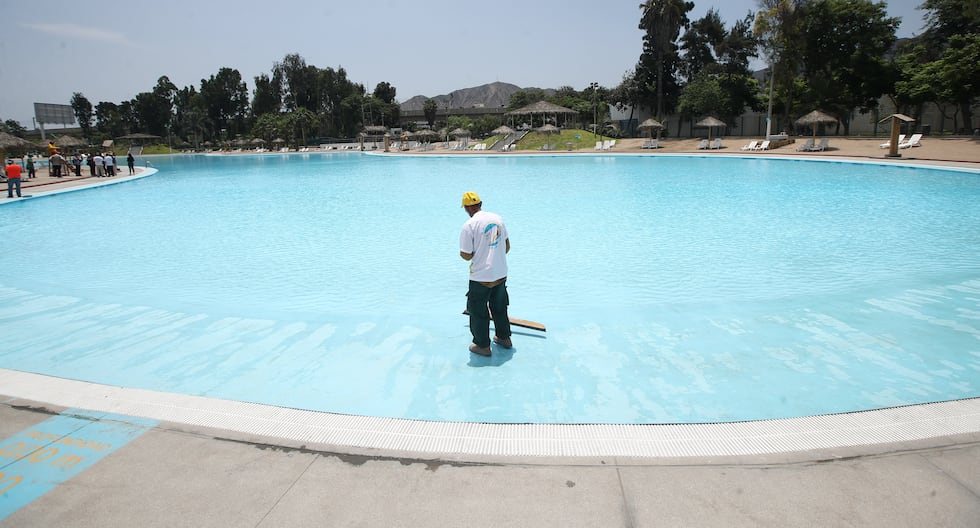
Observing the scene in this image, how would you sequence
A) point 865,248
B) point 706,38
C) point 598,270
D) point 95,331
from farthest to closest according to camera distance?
point 706,38 → point 865,248 → point 598,270 → point 95,331

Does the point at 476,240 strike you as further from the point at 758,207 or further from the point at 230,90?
the point at 230,90

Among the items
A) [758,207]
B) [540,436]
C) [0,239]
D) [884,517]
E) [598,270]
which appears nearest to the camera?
[884,517]

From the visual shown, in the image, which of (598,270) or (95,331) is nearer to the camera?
(95,331)

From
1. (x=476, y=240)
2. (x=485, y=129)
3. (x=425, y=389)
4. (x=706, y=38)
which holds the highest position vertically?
(x=706, y=38)

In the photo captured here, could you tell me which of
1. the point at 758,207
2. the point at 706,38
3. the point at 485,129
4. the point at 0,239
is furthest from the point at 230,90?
the point at 758,207

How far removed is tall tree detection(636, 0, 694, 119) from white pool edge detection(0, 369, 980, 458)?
48.9 meters

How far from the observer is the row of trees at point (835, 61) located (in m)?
33.0

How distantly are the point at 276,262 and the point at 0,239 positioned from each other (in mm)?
7369

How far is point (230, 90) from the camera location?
85.1m

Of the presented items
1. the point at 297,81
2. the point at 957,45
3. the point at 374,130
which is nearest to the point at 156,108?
the point at 297,81

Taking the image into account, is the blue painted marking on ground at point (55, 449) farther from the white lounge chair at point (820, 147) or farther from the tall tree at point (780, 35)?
the tall tree at point (780, 35)

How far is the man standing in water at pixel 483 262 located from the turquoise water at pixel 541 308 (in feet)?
1.36

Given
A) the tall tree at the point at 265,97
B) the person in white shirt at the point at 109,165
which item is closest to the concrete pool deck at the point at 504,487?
the person in white shirt at the point at 109,165

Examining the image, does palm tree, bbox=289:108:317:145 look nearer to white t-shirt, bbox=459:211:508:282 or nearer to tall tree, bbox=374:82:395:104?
tall tree, bbox=374:82:395:104
